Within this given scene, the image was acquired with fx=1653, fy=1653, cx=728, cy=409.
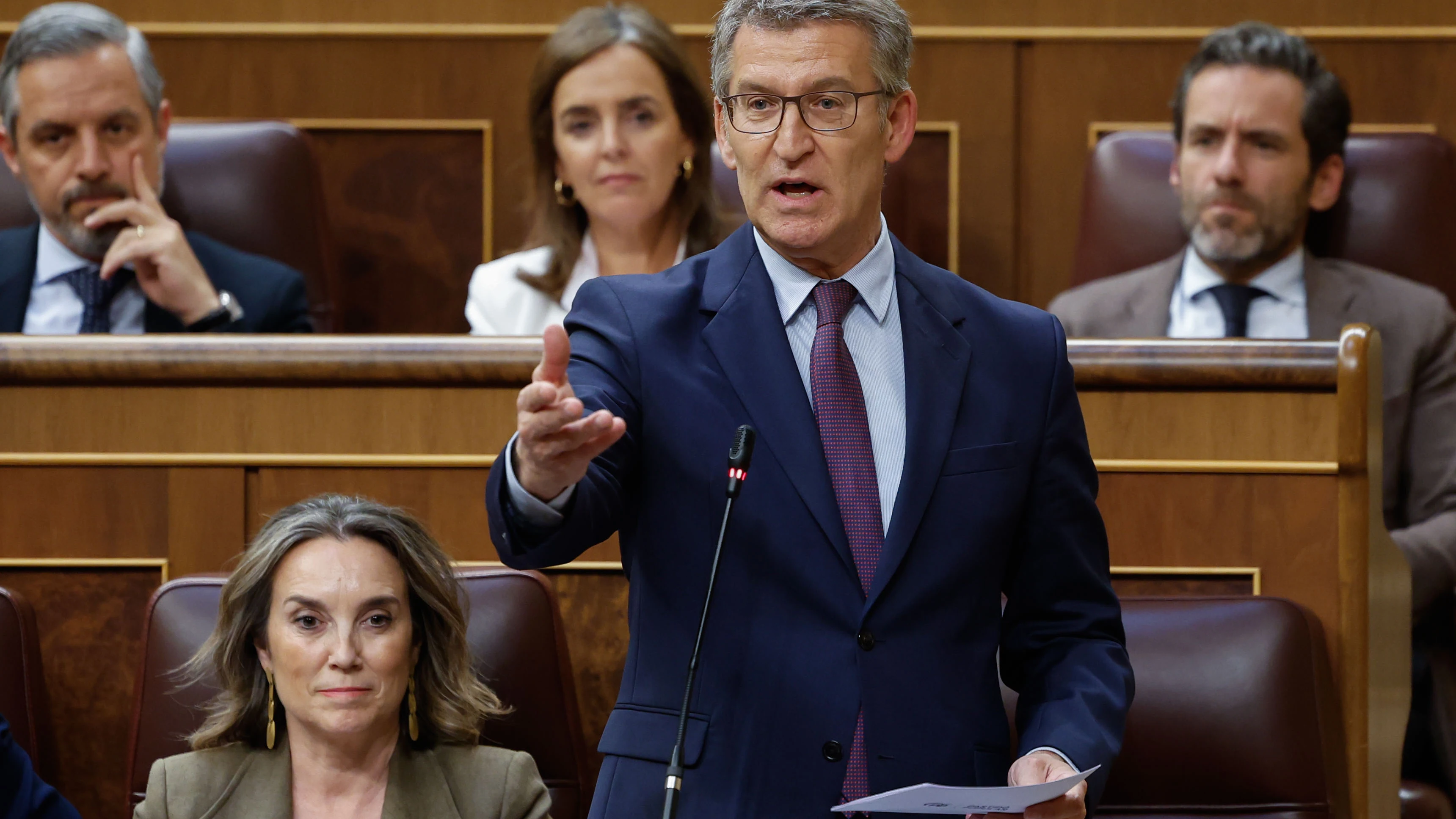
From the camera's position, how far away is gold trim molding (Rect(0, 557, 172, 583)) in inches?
56.6

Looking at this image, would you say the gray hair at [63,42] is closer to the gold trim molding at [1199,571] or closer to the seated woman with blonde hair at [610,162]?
the seated woman with blonde hair at [610,162]

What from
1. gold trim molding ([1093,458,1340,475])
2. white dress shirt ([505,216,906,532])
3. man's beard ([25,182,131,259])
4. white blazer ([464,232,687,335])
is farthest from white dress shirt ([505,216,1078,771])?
man's beard ([25,182,131,259])

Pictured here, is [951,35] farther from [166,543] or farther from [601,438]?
[601,438]

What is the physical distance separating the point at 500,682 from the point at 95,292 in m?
0.89

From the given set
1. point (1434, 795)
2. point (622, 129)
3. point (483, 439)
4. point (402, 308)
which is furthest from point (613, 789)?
point (402, 308)

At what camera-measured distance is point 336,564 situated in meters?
1.22

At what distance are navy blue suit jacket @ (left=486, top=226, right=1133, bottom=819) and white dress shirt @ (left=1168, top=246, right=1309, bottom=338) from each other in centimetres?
107

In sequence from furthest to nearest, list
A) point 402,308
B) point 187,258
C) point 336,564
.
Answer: point 402,308
point 187,258
point 336,564

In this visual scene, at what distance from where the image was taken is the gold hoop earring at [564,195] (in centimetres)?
196

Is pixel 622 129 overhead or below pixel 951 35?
below

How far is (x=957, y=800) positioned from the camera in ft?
2.64

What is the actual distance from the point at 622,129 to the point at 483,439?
581mm

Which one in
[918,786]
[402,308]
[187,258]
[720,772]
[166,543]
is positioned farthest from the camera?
[402,308]

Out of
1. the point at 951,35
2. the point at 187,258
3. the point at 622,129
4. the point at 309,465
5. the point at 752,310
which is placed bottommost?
the point at 309,465
